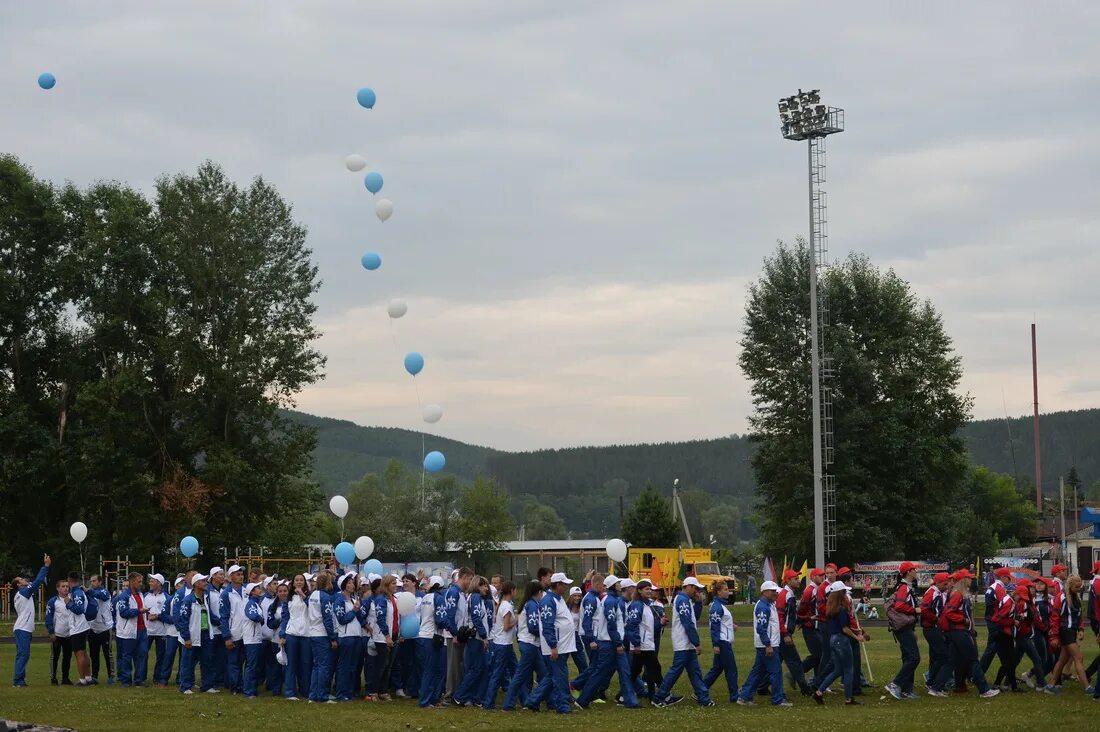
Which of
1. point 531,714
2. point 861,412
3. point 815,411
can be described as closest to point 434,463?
point 531,714

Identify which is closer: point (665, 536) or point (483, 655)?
point (483, 655)

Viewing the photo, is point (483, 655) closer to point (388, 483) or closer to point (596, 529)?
point (388, 483)

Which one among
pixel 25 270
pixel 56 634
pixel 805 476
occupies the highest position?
pixel 25 270

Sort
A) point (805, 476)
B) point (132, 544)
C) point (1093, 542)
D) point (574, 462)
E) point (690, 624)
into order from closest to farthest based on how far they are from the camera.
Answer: point (690, 624) < point (132, 544) < point (805, 476) < point (1093, 542) < point (574, 462)

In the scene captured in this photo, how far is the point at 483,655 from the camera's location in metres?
18.1

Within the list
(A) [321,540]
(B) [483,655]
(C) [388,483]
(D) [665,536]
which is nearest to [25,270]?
(B) [483,655]

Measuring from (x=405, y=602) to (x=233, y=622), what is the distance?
321cm

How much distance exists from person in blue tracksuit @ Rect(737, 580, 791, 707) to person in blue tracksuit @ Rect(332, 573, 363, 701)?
16.9 ft

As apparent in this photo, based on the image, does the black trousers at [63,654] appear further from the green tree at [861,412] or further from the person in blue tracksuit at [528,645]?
the green tree at [861,412]

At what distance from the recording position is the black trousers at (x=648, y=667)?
1797 cm

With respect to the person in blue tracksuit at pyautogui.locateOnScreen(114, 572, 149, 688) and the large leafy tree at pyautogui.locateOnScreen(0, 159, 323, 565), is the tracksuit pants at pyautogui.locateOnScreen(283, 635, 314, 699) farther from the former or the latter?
the large leafy tree at pyautogui.locateOnScreen(0, 159, 323, 565)

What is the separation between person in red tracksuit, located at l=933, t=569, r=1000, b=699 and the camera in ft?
57.8

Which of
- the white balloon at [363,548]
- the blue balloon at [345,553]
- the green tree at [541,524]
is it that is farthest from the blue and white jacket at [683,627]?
the green tree at [541,524]

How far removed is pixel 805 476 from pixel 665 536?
75.2 feet
